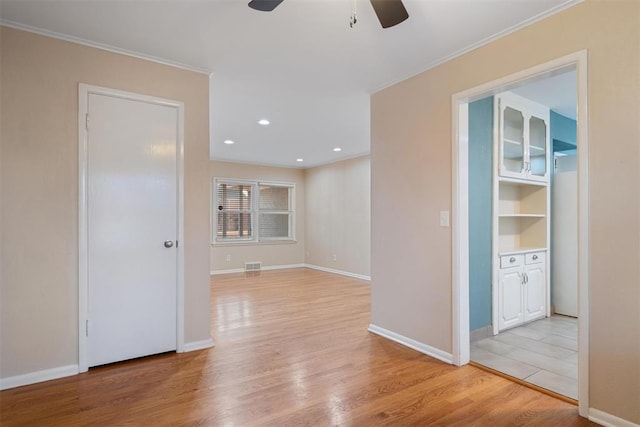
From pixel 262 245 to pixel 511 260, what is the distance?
5.48 meters

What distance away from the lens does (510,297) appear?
343 cm

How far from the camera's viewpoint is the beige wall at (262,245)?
721 centimetres

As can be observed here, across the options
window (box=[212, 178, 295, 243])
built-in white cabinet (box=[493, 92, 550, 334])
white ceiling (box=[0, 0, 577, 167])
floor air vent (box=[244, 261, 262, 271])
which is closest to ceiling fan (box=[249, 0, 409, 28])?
white ceiling (box=[0, 0, 577, 167])

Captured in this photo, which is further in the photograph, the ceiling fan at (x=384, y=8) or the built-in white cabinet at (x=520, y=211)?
the built-in white cabinet at (x=520, y=211)

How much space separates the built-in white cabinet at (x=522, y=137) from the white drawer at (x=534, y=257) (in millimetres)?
850

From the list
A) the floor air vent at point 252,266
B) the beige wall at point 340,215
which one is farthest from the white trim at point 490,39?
the floor air vent at point 252,266

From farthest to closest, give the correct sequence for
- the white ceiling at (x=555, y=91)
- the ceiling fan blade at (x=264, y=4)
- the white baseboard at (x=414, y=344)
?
1. the white ceiling at (x=555, y=91)
2. the white baseboard at (x=414, y=344)
3. the ceiling fan blade at (x=264, y=4)

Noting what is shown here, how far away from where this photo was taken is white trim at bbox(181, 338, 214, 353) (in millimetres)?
2850

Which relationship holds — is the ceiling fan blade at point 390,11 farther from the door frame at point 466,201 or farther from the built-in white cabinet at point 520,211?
the built-in white cabinet at point 520,211

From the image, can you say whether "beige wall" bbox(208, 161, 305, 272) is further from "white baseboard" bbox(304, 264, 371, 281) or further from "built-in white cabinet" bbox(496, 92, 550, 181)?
"built-in white cabinet" bbox(496, 92, 550, 181)

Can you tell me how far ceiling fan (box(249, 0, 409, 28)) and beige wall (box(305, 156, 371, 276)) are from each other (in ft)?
15.7

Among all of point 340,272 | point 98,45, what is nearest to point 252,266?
point 340,272

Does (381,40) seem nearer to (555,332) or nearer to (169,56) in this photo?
(169,56)

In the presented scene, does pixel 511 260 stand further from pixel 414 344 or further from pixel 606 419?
pixel 606 419
